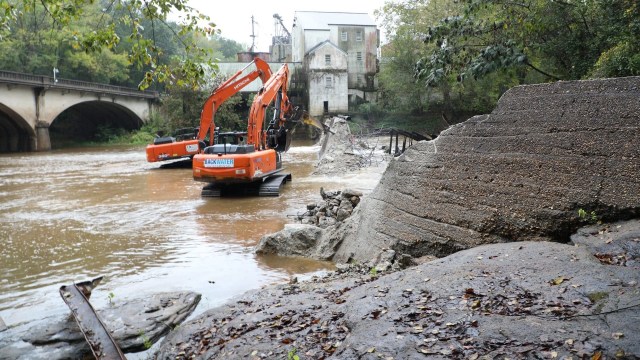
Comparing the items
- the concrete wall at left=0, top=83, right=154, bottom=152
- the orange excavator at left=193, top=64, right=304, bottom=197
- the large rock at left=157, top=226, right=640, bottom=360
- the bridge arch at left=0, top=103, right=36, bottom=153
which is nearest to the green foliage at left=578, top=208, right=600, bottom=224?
the large rock at left=157, top=226, right=640, bottom=360

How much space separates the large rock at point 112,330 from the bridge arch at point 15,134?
35781 millimetres

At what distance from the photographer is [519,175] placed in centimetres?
508

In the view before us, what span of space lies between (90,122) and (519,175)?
51.8 m

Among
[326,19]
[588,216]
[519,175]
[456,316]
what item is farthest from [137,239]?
[326,19]

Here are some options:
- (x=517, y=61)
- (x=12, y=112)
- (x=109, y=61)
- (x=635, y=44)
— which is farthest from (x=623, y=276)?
(x=109, y=61)

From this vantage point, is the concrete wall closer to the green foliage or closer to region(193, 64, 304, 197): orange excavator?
region(193, 64, 304, 197): orange excavator

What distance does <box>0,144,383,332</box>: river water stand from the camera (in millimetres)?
6285

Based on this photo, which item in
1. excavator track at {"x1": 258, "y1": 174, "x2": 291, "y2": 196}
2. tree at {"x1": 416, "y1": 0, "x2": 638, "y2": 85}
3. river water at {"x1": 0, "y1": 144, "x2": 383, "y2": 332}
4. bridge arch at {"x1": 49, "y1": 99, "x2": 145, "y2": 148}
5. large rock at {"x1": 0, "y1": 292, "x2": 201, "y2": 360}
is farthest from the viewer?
bridge arch at {"x1": 49, "y1": 99, "x2": 145, "y2": 148}

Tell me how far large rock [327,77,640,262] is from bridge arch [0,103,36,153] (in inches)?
1442

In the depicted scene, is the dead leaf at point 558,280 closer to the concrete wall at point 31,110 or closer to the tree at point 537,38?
the tree at point 537,38

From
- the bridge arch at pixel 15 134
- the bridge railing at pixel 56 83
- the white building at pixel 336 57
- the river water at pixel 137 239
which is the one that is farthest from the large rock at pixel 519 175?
the white building at pixel 336 57

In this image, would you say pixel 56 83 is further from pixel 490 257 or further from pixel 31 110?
pixel 490 257

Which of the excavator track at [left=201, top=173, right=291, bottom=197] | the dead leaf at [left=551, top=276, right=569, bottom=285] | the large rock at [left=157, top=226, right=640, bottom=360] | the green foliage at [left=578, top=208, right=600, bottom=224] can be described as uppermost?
the green foliage at [left=578, top=208, right=600, bottom=224]

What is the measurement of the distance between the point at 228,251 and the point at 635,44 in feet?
24.7
